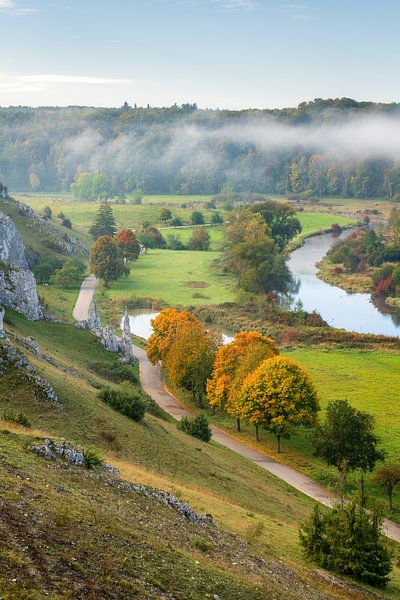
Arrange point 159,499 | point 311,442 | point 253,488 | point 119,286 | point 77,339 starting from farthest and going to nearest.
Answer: point 119,286 → point 77,339 → point 311,442 → point 253,488 → point 159,499

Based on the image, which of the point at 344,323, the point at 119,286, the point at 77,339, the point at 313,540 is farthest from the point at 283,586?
the point at 119,286

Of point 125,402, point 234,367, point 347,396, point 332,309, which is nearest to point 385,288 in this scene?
point 332,309

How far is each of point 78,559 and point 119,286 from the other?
104m

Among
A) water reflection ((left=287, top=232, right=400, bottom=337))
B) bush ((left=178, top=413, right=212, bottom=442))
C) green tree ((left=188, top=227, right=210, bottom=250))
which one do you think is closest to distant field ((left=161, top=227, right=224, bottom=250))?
green tree ((left=188, top=227, right=210, bottom=250))

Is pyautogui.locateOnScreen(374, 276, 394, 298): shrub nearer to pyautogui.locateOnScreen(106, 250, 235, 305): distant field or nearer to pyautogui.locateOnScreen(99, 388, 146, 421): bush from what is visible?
pyautogui.locateOnScreen(106, 250, 235, 305): distant field

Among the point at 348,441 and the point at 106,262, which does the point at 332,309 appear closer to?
the point at 106,262

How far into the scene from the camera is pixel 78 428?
37406 millimetres

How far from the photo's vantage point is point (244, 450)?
55531 mm

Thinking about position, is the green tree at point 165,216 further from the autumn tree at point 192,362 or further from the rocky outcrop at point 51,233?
the autumn tree at point 192,362

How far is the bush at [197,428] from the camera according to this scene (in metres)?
50.6

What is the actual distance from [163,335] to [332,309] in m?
46.2

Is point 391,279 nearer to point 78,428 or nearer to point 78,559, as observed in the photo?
point 78,428

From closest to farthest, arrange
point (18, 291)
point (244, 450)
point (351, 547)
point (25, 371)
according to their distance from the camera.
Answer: point (351, 547), point (25, 371), point (244, 450), point (18, 291)

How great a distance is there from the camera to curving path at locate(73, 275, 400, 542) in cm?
4667
